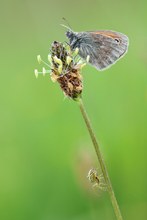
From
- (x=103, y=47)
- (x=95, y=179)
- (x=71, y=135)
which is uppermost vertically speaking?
(x=103, y=47)

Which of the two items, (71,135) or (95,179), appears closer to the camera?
(95,179)

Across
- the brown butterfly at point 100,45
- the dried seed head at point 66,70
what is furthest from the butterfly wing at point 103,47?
the dried seed head at point 66,70

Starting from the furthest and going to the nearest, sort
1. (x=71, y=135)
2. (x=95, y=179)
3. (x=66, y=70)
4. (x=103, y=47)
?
(x=71, y=135)
(x=103, y=47)
(x=66, y=70)
(x=95, y=179)

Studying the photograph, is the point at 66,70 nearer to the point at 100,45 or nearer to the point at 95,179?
the point at 95,179

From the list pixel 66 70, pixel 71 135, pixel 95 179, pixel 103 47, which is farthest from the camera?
pixel 71 135

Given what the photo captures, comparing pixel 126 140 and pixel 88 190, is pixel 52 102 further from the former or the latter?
pixel 88 190

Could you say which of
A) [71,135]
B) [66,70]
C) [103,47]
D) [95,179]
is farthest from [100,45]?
[71,135]
